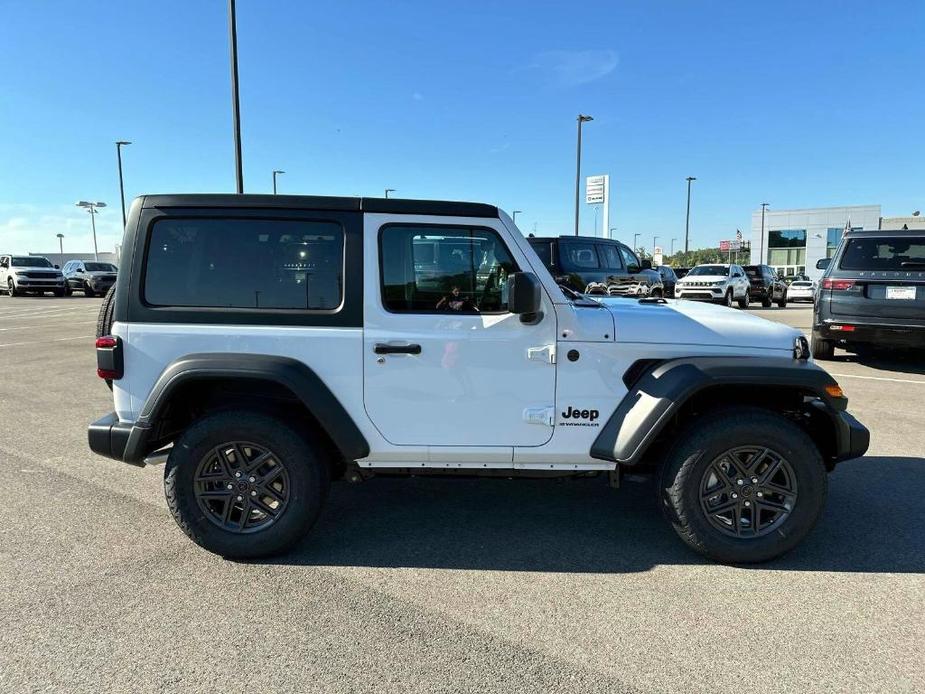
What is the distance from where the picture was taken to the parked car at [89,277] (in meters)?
29.7

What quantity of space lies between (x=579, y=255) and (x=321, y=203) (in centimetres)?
1061

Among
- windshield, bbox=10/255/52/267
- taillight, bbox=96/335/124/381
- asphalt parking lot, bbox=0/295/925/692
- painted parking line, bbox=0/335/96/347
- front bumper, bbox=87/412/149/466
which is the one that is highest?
windshield, bbox=10/255/52/267

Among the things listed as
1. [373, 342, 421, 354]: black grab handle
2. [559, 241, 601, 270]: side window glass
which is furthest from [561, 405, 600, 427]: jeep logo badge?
[559, 241, 601, 270]: side window glass

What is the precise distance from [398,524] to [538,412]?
119 cm

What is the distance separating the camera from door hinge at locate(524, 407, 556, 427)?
3314 mm

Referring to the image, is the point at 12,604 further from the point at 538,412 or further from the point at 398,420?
the point at 538,412

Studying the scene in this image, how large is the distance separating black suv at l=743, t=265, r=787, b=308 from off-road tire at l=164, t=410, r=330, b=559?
23.6 m

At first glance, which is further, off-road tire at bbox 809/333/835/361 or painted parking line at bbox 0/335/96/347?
painted parking line at bbox 0/335/96/347

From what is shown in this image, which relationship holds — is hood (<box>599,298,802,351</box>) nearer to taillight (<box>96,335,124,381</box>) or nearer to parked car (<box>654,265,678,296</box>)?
taillight (<box>96,335,124,381</box>)

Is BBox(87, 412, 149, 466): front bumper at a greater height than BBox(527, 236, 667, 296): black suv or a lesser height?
lesser

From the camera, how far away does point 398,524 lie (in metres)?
3.79

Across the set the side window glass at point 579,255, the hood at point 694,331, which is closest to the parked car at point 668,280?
the side window glass at point 579,255

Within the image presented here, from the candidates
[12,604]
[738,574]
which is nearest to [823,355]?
[738,574]

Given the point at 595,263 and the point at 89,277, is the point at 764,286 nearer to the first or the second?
the point at 595,263
